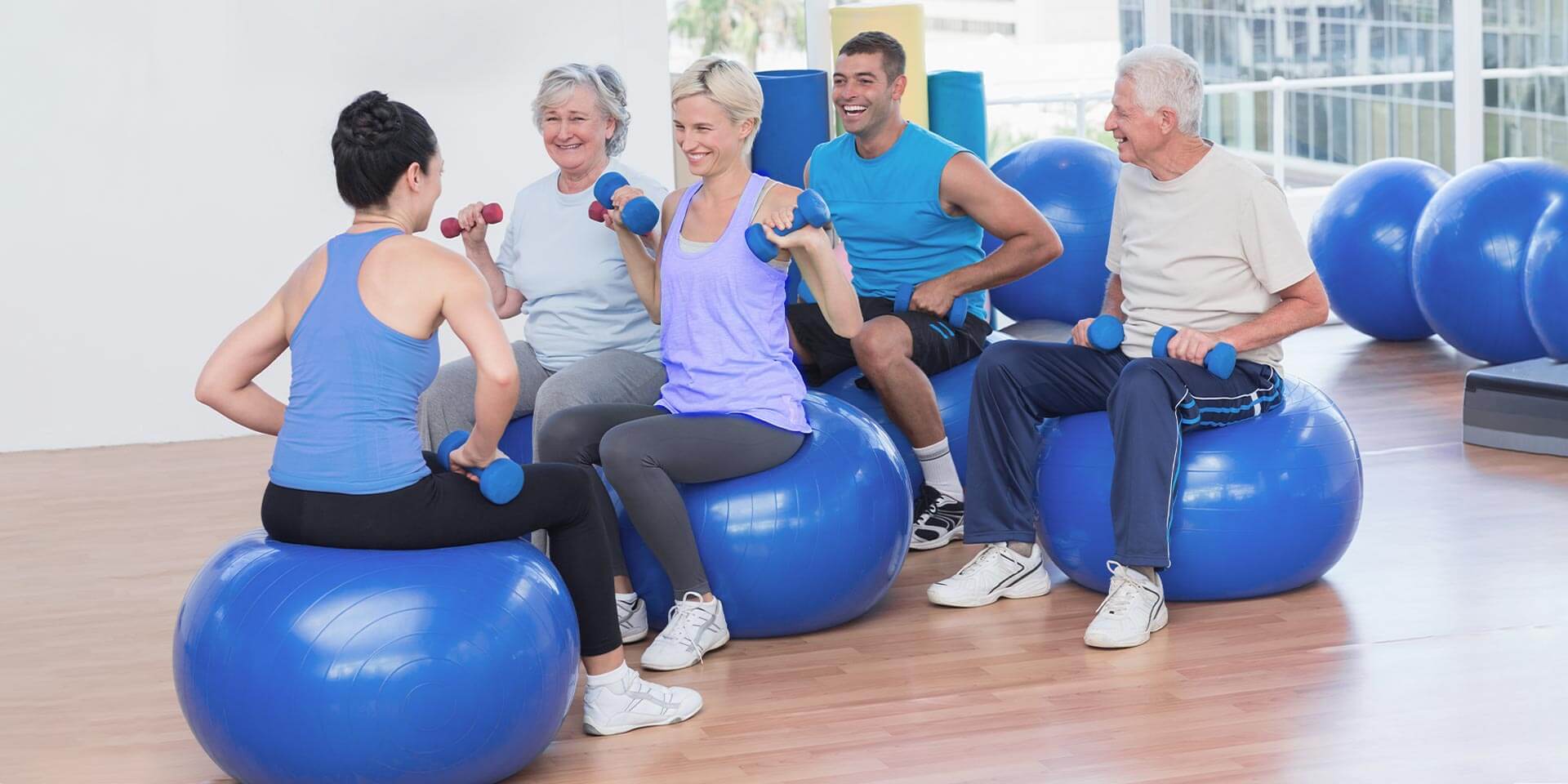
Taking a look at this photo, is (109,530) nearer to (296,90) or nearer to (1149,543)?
(296,90)

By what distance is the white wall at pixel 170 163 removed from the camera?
200 inches

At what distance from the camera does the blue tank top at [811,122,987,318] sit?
3.70 m

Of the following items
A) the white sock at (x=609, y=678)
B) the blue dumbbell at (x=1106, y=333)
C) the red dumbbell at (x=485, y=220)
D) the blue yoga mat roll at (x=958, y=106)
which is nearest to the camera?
the white sock at (x=609, y=678)

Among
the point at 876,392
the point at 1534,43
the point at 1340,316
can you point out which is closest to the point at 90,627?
the point at 876,392

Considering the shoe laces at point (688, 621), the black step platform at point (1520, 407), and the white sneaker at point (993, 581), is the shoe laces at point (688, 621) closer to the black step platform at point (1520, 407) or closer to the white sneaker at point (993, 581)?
the white sneaker at point (993, 581)

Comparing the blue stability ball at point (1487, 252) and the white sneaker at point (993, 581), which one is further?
the blue stability ball at point (1487, 252)

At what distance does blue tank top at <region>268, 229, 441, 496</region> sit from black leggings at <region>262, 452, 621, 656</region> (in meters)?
0.03

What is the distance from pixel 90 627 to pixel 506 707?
1.46 meters

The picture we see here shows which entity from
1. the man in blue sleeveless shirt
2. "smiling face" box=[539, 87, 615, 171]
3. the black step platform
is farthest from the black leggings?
the black step platform

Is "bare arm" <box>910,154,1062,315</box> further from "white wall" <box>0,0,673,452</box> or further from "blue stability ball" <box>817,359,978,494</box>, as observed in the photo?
"white wall" <box>0,0,673,452</box>

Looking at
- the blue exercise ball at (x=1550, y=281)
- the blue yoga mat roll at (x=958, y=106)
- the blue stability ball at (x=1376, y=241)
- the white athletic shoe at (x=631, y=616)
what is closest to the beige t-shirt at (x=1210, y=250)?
the white athletic shoe at (x=631, y=616)

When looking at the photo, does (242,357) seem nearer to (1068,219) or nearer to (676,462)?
(676,462)

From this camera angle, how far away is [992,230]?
368 cm

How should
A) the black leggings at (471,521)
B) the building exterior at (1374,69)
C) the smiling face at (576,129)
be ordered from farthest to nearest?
the building exterior at (1374,69) < the smiling face at (576,129) < the black leggings at (471,521)
